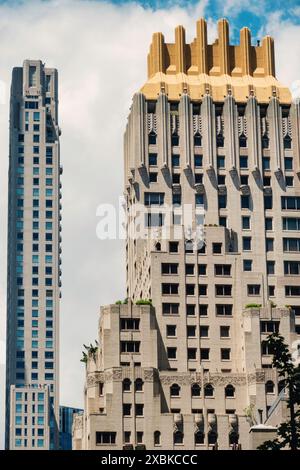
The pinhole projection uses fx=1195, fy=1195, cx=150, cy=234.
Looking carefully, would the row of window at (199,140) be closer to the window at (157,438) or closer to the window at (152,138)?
the window at (152,138)

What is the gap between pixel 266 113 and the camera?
178 metres

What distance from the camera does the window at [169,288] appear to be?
159500mm

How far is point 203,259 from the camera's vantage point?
527ft

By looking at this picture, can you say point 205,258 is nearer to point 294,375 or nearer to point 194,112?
point 194,112

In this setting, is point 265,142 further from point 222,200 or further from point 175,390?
point 175,390

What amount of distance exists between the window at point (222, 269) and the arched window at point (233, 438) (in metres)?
23.4

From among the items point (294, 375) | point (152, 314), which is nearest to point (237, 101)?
point (152, 314)

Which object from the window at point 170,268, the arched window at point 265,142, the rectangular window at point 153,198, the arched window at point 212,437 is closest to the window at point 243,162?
the arched window at point 265,142

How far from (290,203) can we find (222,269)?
1969cm

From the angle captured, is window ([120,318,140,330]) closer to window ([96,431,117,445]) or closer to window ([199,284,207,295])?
window ([199,284,207,295])

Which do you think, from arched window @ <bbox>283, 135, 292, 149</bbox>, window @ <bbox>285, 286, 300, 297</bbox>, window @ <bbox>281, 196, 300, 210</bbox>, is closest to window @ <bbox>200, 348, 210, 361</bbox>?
window @ <bbox>285, 286, 300, 297</bbox>

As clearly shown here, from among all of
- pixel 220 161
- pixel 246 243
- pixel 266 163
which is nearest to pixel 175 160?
pixel 220 161

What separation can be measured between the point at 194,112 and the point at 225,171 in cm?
1014

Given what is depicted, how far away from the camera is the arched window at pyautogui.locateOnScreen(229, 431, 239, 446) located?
147375 millimetres
